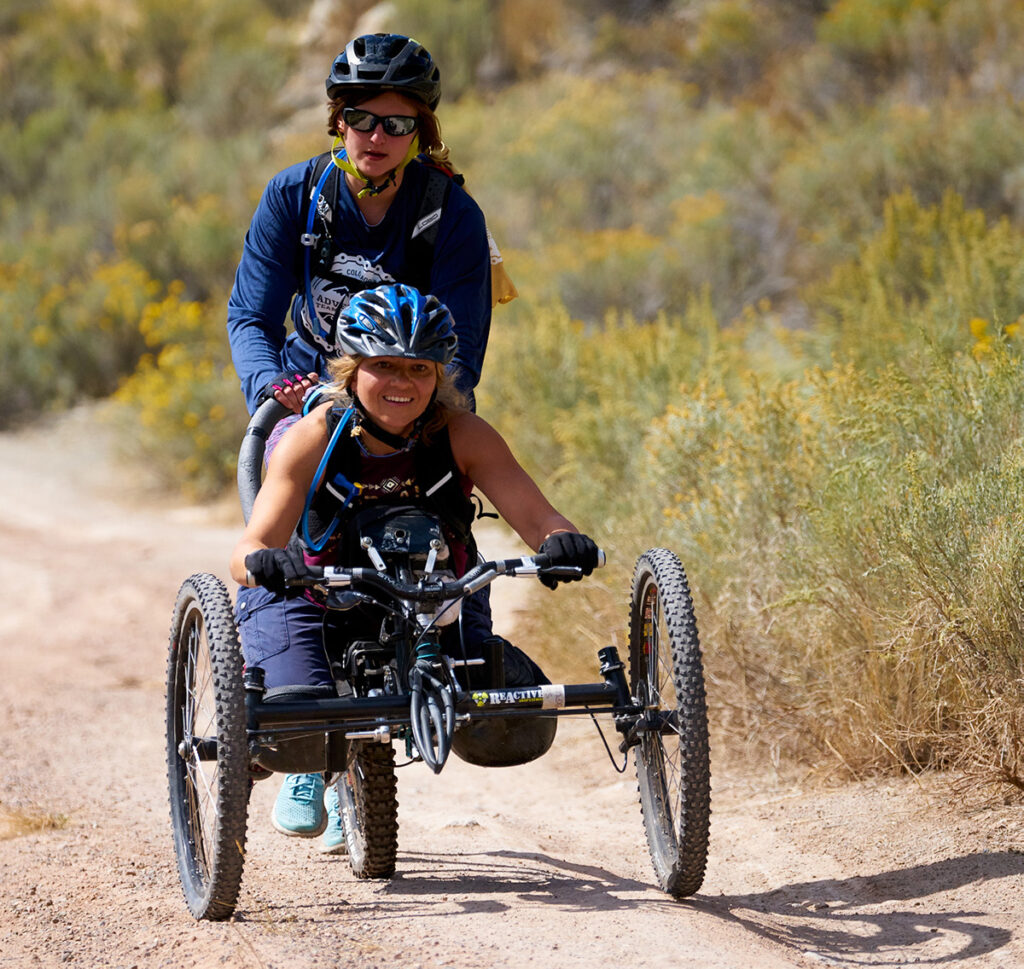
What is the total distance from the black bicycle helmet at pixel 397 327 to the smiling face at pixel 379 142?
691mm

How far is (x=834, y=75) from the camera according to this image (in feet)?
57.7

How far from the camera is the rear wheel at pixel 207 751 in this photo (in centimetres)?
354

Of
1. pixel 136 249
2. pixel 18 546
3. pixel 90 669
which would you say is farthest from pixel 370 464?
pixel 136 249

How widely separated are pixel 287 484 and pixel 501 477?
631mm

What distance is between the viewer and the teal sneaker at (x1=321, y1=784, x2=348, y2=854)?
4840mm

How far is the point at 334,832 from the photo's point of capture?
4.86m

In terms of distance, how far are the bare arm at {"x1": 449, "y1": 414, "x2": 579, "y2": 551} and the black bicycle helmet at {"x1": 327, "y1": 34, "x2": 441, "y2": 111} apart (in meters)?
1.16

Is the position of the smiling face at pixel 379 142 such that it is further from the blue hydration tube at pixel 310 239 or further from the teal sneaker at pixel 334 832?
the teal sneaker at pixel 334 832

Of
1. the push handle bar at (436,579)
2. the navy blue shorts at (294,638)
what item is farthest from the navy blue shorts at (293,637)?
the push handle bar at (436,579)

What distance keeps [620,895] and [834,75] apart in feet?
50.4

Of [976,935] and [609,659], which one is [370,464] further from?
[976,935]

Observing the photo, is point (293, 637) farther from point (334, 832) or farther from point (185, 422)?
point (185, 422)

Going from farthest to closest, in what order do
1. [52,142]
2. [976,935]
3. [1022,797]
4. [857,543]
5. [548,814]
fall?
[52,142], [548,814], [857,543], [1022,797], [976,935]

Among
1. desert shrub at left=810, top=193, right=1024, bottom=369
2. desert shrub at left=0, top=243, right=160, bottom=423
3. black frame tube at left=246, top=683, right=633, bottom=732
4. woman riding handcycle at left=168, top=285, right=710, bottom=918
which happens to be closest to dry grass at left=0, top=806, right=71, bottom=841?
woman riding handcycle at left=168, top=285, right=710, bottom=918
